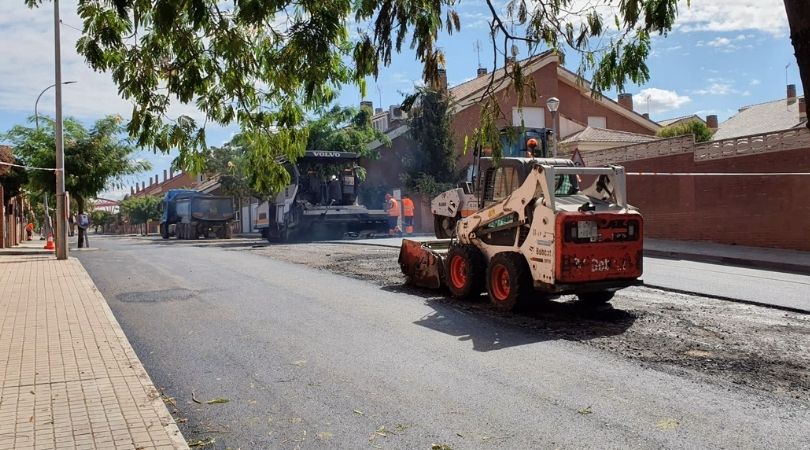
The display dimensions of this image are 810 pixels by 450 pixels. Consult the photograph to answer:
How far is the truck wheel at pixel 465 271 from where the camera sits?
1005 centimetres

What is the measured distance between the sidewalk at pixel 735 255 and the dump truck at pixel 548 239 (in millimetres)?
7616

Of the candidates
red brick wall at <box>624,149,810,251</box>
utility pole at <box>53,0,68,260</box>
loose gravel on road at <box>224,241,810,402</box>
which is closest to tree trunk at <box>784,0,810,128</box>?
loose gravel on road at <box>224,241,810,402</box>

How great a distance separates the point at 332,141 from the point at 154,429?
32.1 meters

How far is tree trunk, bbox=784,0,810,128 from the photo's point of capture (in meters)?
2.74

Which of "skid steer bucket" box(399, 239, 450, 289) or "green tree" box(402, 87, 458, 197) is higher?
"green tree" box(402, 87, 458, 197)

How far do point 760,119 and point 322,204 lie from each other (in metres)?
27.2

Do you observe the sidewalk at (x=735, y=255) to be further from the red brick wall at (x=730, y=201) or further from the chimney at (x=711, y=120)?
the chimney at (x=711, y=120)

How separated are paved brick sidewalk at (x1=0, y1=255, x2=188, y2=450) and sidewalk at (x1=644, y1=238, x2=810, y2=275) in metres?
13.6

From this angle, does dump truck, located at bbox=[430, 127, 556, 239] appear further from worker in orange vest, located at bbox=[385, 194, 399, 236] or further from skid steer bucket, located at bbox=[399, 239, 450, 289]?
worker in orange vest, located at bbox=[385, 194, 399, 236]

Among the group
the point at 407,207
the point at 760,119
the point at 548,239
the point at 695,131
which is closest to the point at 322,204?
the point at 407,207

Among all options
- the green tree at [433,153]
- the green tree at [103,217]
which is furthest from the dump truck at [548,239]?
the green tree at [103,217]

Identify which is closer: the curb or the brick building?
the curb

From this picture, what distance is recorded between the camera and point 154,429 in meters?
4.59

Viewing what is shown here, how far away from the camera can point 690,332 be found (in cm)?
793
